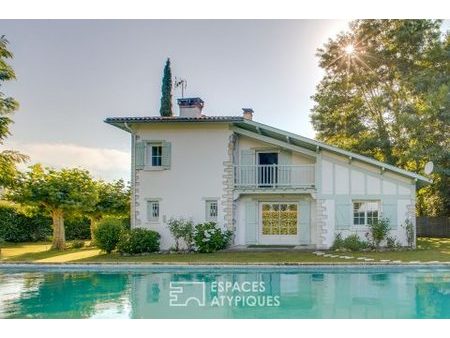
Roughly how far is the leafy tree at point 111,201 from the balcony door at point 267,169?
6799 mm

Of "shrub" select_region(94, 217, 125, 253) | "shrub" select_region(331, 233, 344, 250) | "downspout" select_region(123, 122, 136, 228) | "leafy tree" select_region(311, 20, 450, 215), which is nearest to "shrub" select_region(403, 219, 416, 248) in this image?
"shrub" select_region(331, 233, 344, 250)

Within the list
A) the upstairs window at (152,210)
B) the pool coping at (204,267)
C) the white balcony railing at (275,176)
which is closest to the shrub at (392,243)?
the white balcony railing at (275,176)

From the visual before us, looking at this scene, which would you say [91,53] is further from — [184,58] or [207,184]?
[207,184]

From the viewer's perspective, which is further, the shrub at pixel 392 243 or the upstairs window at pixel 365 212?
the upstairs window at pixel 365 212

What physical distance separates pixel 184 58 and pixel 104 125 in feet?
15.7

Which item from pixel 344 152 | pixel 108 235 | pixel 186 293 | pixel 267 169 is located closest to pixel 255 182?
pixel 267 169

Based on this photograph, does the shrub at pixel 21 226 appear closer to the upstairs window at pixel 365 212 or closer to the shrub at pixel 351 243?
the shrub at pixel 351 243

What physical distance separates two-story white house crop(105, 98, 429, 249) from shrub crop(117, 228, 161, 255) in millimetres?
957

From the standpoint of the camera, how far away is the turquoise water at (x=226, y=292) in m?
9.92

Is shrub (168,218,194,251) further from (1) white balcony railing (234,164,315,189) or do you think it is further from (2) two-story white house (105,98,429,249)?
(1) white balcony railing (234,164,315,189)

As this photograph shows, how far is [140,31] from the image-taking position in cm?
1862

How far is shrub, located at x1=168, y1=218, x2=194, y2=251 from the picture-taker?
1914cm

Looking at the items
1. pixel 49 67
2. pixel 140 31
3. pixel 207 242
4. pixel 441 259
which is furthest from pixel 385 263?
pixel 49 67
